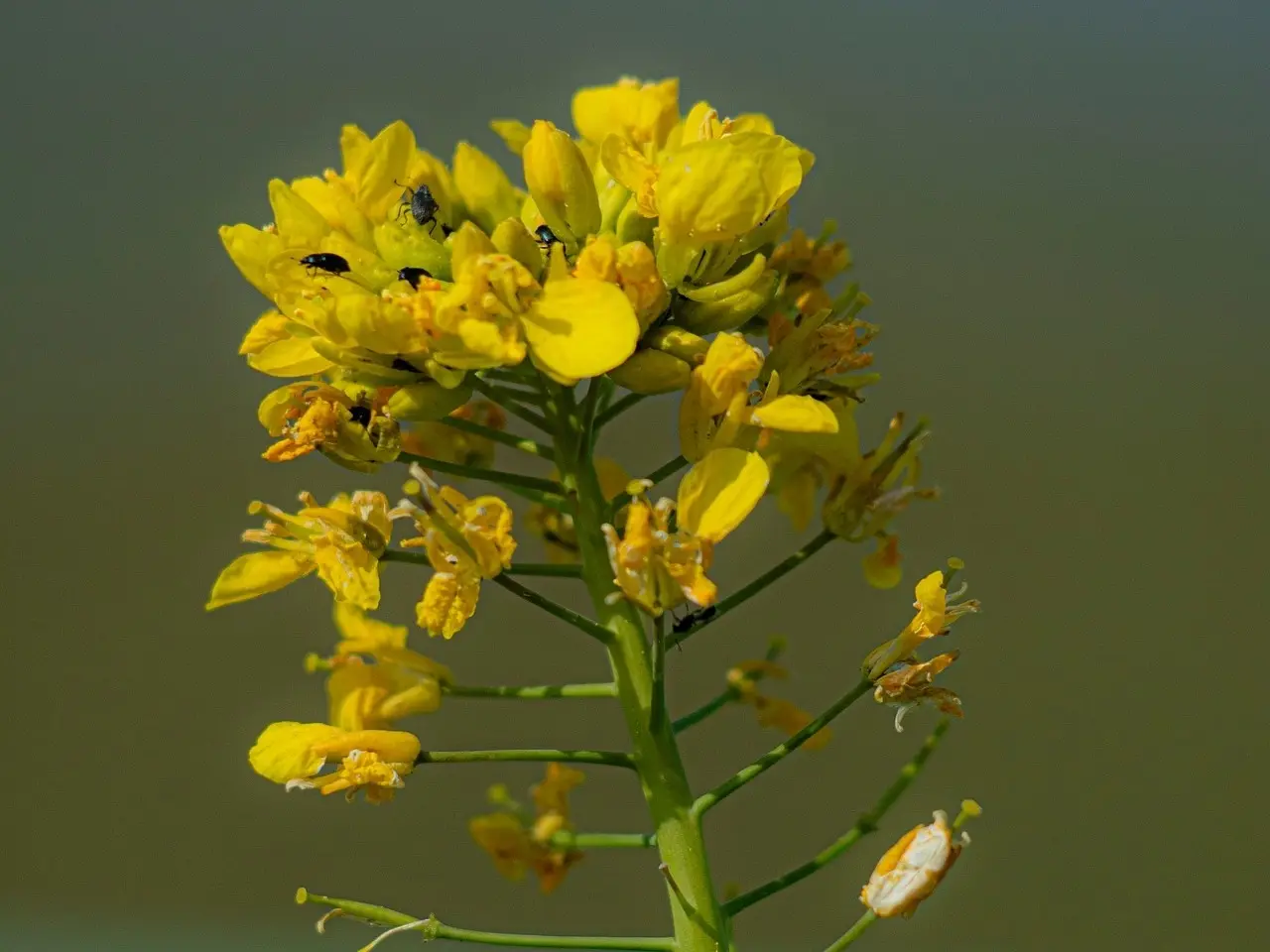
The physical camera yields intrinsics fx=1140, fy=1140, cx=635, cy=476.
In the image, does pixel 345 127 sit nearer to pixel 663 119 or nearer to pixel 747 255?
pixel 663 119

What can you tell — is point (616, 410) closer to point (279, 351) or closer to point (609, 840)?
point (279, 351)

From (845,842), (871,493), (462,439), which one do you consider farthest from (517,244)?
(845,842)

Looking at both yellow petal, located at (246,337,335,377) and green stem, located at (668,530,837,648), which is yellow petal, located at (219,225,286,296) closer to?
yellow petal, located at (246,337,335,377)

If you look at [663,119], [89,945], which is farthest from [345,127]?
[89,945]

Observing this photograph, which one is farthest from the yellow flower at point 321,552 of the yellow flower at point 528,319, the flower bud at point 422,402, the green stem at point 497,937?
the green stem at point 497,937

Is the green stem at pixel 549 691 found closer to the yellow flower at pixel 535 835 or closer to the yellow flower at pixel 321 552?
the yellow flower at pixel 321 552
